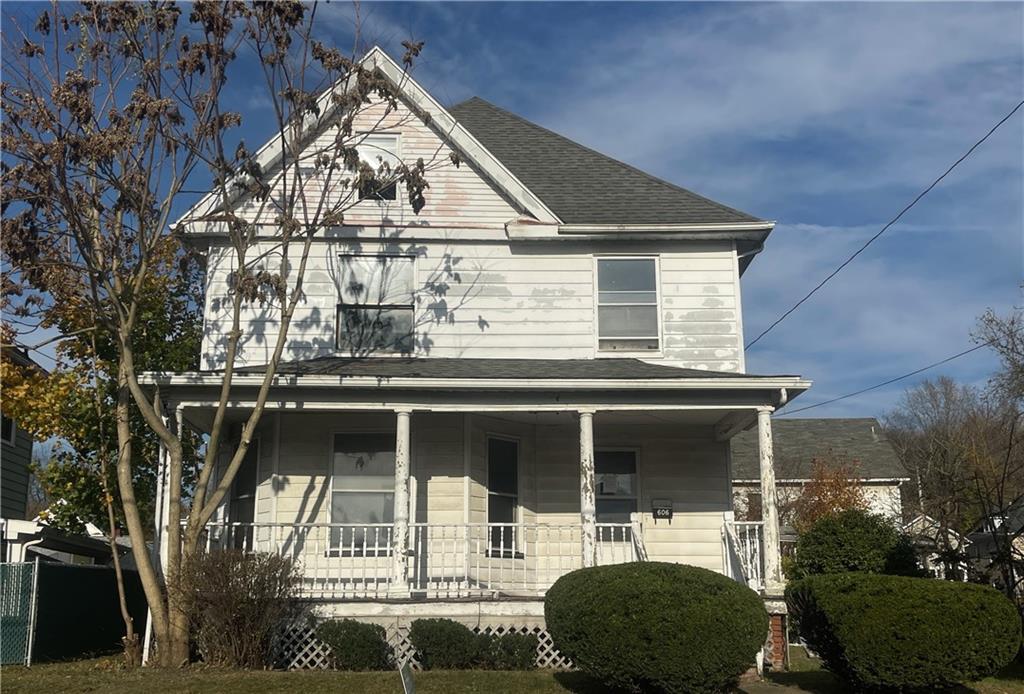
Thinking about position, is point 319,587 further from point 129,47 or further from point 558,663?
point 129,47

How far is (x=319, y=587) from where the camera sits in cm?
1319

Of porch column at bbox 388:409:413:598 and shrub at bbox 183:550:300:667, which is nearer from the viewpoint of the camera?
shrub at bbox 183:550:300:667

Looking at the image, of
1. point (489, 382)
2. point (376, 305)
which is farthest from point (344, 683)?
point (376, 305)

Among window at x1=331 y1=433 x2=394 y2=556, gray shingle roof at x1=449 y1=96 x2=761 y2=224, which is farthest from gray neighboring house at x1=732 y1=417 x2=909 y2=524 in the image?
window at x1=331 y1=433 x2=394 y2=556

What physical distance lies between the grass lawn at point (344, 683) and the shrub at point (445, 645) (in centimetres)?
65

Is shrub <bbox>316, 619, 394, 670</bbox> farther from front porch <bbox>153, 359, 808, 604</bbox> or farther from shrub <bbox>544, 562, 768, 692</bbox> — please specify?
shrub <bbox>544, 562, 768, 692</bbox>

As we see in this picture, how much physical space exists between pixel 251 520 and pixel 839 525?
984cm

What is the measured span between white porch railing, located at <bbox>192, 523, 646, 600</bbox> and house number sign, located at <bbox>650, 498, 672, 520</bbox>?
64 centimetres

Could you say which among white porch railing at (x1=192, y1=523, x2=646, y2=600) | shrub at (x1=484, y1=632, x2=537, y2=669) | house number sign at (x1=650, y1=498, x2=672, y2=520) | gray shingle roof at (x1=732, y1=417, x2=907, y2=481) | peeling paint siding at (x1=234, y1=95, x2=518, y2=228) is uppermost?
peeling paint siding at (x1=234, y1=95, x2=518, y2=228)

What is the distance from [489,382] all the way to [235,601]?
165 inches

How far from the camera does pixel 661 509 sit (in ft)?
49.0

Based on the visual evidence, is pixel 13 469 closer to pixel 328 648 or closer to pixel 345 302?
pixel 345 302

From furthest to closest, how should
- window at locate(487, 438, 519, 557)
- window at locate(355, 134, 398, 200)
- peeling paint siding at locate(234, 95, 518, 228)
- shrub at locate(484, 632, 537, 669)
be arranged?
window at locate(355, 134, 398, 200), peeling paint siding at locate(234, 95, 518, 228), window at locate(487, 438, 519, 557), shrub at locate(484, 632, 537, 669)

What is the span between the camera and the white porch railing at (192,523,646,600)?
12.9m
